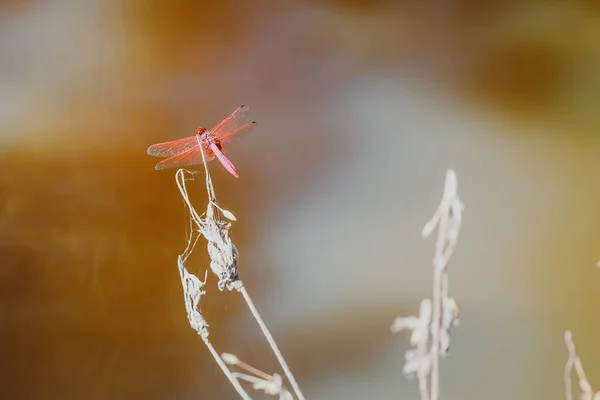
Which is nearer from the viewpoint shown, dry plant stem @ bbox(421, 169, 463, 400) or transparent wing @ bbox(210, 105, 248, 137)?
dry plant stem @ bbox(421, 169, 463, 400)

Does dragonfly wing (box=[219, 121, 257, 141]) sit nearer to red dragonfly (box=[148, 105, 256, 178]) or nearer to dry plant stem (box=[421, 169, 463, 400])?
red dragonfly (box=[148, 105, 256, 178])

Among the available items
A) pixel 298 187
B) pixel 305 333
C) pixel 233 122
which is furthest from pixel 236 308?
pixel 233 122

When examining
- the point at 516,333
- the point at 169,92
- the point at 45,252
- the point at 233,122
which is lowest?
the point at 516,333

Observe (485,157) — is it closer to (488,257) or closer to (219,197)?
(488,257)

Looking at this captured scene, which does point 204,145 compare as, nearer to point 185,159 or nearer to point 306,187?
point 185,159

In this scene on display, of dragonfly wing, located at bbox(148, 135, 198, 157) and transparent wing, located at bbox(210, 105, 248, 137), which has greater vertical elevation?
transparent wing, located at bbox(210, 105, 248, 137)

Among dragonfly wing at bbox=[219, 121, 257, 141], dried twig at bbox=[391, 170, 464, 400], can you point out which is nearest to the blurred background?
dragonfly wing at bbox=[219, 121, 257, 141]

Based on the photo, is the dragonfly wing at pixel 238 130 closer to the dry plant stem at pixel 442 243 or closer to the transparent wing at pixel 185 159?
the transparent wing at pixel 185 159

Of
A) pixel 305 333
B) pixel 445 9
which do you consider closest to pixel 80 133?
pixel 305 333

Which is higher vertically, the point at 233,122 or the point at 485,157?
the point at 233,122
